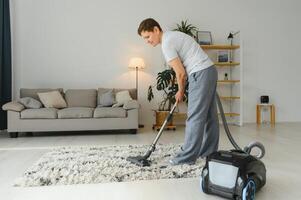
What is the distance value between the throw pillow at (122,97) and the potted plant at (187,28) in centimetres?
156

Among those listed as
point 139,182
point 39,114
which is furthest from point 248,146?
point 39,114

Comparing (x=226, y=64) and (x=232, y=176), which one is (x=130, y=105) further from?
(x=232, y=176)

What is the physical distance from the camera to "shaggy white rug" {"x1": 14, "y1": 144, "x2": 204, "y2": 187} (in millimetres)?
2107

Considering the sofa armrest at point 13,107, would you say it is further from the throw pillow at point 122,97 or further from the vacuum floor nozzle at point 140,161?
the vacuum floor nozzle at point 140,161

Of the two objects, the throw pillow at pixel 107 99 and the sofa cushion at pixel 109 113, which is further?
the throw pillow at pixel 107 99

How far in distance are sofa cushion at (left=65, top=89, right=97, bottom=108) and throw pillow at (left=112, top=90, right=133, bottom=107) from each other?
46 cm

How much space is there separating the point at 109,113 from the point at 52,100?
1010mm

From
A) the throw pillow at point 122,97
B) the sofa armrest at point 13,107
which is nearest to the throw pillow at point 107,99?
the throw pillow at point 122,97

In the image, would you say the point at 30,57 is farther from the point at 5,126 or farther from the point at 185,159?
the point at 185,159

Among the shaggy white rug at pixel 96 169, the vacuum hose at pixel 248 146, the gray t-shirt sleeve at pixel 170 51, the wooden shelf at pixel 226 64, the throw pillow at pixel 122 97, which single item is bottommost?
the shaggy white rug at pixel 96 169

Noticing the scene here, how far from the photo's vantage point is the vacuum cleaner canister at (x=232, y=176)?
5.30ft

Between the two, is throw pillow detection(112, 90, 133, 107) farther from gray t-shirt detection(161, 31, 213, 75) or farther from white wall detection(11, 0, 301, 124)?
gray t-shirt detection(161, 31, 213, 75)

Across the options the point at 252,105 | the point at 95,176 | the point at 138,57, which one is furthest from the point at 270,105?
the point at 95,176

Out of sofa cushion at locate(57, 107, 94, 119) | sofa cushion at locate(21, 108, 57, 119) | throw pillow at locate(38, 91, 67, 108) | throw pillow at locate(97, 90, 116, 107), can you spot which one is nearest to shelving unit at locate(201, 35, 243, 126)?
throw pillow at locate(97, 90, 116, 107)
